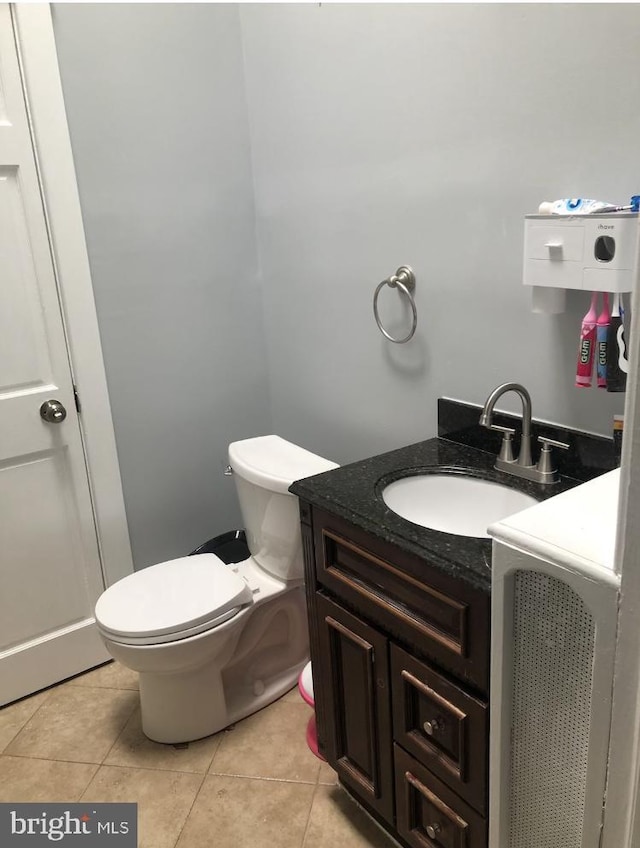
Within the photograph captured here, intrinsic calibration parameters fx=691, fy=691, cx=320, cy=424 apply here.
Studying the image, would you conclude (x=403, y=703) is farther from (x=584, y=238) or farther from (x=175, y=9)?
(x=175, y=9)

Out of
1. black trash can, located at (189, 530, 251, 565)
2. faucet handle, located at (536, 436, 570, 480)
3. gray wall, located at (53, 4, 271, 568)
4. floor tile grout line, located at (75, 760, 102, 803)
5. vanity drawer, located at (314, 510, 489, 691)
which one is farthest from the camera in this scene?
black trash can, located at (189, 530, 251, 565)

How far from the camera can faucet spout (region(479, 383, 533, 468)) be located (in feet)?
4.69

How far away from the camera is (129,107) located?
2023mm

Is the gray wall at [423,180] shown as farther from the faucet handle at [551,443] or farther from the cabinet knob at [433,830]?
the cabinet knob at [433,830]

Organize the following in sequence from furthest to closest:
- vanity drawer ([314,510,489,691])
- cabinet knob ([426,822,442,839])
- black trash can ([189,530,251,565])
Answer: black trash can ([189,530,251,565])
cabinet knob ([426,822,442,839])
vanity drawer ([314,510,489,691])

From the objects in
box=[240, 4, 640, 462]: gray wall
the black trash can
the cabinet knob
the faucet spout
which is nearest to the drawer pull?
the cabinet knob

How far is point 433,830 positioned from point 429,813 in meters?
0.03

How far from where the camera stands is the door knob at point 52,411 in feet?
6.70

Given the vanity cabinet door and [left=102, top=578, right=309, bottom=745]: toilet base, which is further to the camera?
[left=102, top=578, right=309, bottom=745]: toilet base

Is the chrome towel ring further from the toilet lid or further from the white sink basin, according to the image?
the toilet lid

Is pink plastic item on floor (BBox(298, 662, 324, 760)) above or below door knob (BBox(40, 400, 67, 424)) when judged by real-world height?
below

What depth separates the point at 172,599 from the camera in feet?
6.16

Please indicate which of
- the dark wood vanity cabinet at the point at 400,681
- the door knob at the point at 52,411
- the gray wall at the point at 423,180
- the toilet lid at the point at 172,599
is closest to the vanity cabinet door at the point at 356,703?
the dark wood vanity cabinet at the point at 400,681

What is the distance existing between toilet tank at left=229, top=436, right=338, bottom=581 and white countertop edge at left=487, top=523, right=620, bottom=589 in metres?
0.92
